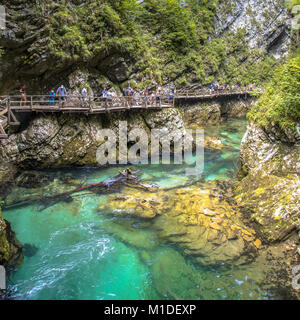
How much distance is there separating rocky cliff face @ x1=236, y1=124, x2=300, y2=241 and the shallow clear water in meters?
2.12

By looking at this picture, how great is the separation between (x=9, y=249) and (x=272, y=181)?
10.7 metres

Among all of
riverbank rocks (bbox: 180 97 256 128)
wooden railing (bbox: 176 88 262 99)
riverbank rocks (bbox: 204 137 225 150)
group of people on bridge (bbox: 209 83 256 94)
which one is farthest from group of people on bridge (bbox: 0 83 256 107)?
group of people on bridge (bbox: 209 83 256 94)

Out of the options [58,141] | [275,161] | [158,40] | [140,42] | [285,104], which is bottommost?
[275,161]

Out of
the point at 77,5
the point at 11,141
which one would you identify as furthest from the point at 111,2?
the point at 11,141

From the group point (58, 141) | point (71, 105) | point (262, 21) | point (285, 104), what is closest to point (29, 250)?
point (58, 141)

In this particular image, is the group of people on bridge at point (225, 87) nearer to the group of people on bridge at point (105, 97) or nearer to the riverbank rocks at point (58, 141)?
the group of people on bridge at point (105, 97)

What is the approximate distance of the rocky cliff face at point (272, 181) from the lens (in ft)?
28.0

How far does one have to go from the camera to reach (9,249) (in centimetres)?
802

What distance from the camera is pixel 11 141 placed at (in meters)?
14.3

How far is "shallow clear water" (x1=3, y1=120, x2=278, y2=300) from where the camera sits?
7082 mm

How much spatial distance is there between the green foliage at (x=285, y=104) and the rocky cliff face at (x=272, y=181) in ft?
1.63

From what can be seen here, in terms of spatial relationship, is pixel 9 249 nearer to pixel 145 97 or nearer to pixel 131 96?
pixel 131 96

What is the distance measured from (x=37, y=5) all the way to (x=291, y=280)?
18.0 meters

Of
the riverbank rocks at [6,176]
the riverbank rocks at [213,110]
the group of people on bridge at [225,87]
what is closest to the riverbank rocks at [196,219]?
the riverbank rocks at [6,176]
